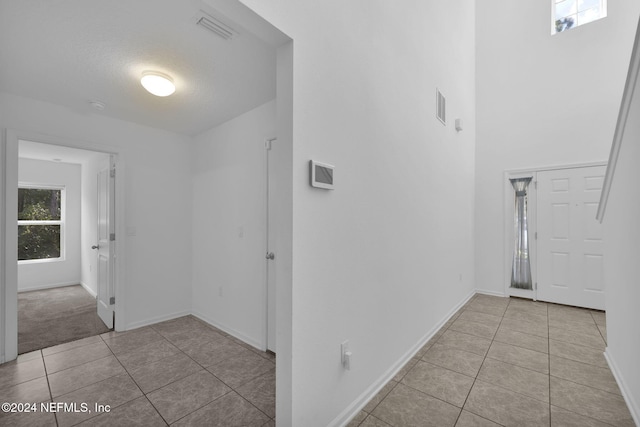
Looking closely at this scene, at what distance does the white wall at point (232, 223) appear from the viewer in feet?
9.45

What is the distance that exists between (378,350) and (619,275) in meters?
1.83

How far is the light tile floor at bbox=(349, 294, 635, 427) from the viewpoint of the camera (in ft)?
5.88

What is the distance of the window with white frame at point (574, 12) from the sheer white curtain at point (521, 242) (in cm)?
237

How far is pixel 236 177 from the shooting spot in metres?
3.18

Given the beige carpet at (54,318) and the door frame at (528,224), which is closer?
the beige carpet at (54,318)

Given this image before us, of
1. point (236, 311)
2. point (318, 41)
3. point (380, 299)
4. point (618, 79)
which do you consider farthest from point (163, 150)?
point (618, 79)

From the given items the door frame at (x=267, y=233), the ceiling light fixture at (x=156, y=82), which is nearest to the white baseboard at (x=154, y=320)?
the door frame at (x=267, y=233)

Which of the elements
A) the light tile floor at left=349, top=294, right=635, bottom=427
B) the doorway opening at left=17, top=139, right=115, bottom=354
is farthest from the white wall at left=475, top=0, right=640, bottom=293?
the doorway opening at left=17, top=139, right=115, bottom=354

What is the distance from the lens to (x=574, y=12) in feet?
13.9

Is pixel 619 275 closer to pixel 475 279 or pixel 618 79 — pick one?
pixel 475 279

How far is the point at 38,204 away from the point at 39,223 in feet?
1.24

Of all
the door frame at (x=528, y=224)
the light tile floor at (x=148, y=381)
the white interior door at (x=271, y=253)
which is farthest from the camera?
the door frame at (x=528, y=224)

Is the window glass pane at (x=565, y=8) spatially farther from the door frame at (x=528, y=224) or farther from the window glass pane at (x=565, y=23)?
the door frame at (x=528, y=224)

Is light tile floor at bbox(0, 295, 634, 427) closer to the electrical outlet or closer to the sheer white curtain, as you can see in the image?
the electrical outlet
